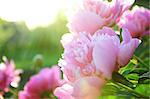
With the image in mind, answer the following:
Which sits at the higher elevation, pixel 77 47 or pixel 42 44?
pixel 42 44

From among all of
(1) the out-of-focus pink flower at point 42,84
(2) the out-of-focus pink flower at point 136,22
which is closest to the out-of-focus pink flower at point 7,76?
(1) the out-of-focus pink flower at point 42,84

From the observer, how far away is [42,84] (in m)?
1.36

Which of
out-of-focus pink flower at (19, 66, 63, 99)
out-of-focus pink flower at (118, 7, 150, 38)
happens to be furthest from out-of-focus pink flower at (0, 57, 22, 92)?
out-of-focus pink flower at (118, 7, 150, 38)

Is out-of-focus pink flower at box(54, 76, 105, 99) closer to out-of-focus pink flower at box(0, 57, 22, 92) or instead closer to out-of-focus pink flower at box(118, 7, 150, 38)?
out-of-focus pink flower at box(118, 7, 150, 38)

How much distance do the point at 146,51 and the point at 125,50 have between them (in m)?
0.49

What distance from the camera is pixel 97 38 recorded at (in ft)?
2.24

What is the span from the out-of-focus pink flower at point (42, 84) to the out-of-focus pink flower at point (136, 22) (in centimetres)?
40

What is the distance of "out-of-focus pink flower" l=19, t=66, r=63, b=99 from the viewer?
48.7 inches

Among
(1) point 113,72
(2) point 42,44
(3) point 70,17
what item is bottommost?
(1) point 113,72

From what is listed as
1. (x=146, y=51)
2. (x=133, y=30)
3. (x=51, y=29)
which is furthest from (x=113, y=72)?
(x=51, y=29)

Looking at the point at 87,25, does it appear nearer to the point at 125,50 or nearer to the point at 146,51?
the point at 125,50

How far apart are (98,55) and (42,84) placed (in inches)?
27.9

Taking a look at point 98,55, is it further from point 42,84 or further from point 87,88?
point 42,84

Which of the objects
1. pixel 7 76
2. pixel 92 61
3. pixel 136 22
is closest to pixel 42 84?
pixel 7 76
